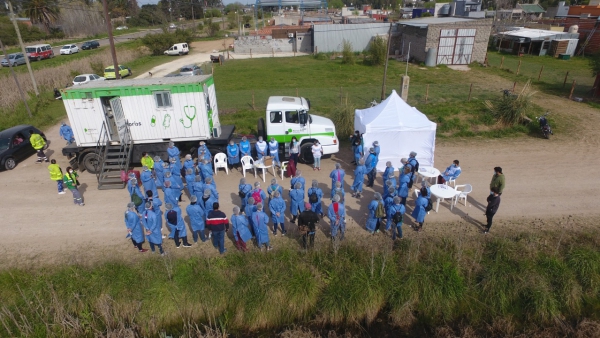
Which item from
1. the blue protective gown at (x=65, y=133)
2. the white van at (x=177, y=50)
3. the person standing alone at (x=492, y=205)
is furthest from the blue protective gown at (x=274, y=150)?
the white van at (x=177, y=50)

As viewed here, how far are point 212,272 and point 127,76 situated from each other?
94.4 feet

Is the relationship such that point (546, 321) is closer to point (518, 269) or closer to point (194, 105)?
point (518, 269)

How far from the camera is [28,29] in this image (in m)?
53.0

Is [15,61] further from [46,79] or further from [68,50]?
[46,79]

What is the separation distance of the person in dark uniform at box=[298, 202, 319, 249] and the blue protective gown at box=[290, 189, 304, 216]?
1023 mm

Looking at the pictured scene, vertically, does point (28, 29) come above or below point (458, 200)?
above

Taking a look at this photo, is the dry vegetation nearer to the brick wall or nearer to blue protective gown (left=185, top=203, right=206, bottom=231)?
blue protective gown (left=185, top=203, right=206, bottom=231)

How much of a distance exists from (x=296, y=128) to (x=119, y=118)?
629 centimetres

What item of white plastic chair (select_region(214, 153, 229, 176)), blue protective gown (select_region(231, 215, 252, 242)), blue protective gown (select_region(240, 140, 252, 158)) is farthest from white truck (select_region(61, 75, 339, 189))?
blue protective gown (select_region(231, 215, 252, 242))

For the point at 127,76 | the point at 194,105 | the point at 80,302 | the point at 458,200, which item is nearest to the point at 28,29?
the point at 127,76

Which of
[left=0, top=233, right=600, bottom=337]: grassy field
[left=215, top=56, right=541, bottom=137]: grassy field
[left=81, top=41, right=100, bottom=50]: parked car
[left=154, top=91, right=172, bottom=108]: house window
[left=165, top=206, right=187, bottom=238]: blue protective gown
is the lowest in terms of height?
[left=0, top=233, right=600, bottom=337]: grassy field

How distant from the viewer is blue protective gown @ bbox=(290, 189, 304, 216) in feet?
29.3

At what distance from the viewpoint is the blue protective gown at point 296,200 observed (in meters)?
8.93

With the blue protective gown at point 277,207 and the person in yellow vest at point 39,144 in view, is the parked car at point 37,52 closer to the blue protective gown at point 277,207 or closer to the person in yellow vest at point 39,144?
the person in yellow vest at point 39,144
